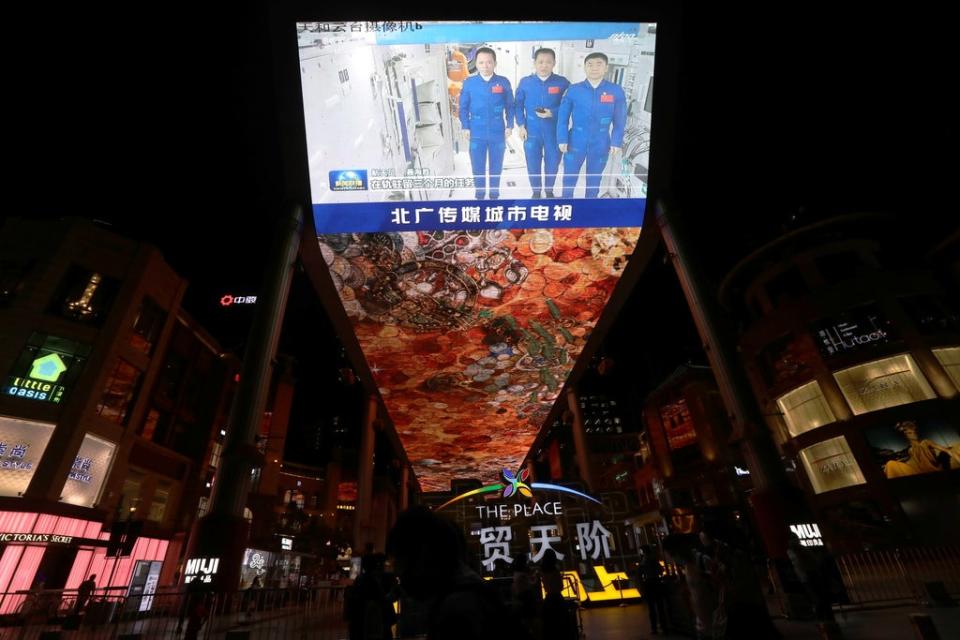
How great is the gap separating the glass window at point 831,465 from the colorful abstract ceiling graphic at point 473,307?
12.6m

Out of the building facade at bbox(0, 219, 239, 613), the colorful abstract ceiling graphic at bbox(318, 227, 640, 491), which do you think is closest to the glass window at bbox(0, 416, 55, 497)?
the building facade at bbox(0, 219, 239, 613)

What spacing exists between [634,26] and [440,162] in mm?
4561

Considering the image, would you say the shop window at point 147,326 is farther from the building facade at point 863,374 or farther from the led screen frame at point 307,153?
the building facade at point 863,374

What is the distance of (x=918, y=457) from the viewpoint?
58.7 feet

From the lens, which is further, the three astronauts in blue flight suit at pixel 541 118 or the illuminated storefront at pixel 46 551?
the illuminated storefront at pixel 46 551

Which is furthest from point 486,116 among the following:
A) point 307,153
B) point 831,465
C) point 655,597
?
point 831,465

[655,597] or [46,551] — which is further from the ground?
[46,551]

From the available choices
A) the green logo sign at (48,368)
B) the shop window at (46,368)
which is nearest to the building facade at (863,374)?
the shop window at (46,368)

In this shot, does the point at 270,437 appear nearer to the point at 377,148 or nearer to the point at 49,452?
the point at 49,452

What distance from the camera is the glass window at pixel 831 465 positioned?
1946cm

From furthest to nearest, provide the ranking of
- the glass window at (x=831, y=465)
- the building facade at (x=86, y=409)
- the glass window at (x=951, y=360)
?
the glass window at (x=831, y=465)
the glass window at (x=951, y=360)
the building facade at (x=86, y=409)

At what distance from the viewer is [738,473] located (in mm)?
31109
